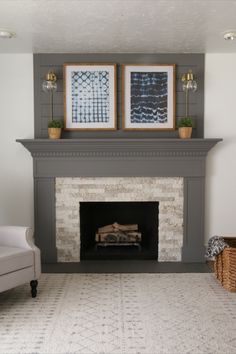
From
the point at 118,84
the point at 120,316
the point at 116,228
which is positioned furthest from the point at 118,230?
the point at 120,316

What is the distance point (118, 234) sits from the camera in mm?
4668

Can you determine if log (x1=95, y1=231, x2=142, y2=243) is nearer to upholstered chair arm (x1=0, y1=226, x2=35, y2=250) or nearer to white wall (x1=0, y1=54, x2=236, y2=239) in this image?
white wall (x1=0, y1=54, x2=236, y2=239)

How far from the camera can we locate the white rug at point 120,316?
8.04ft

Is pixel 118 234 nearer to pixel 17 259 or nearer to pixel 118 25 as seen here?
pixel 17 259

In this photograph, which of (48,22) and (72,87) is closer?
(48,22)

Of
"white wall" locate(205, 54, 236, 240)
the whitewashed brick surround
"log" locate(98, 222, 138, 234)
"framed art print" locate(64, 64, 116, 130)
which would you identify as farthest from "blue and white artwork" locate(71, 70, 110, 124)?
"log" locate(98, 222, 138, 234)

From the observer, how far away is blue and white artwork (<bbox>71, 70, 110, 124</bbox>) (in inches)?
167

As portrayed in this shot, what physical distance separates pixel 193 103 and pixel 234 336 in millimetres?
2575

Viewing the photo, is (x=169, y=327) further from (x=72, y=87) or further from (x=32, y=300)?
(x=72, y=87)

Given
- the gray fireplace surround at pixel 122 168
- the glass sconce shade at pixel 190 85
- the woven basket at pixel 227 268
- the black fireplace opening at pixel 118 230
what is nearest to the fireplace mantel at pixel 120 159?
the gray fireplace surround at pixel 122 168

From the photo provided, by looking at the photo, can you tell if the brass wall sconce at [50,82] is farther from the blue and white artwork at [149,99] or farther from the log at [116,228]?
the log at [116,228]

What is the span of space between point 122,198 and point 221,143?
128cm

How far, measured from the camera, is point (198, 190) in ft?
14.1

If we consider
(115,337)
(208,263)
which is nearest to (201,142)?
(208,263)
